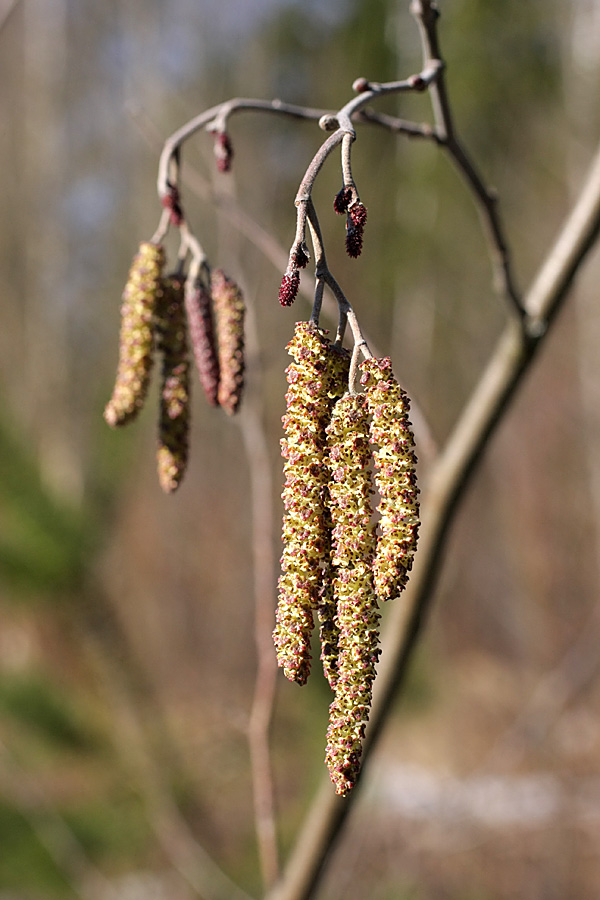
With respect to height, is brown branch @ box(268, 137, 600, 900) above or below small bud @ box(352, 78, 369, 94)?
below

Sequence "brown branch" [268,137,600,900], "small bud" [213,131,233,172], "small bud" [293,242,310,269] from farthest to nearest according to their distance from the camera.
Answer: "brown branch" [268,137,600,900]
"small bud" [213,131,233,172]
"small bud" [293,242,310,269]

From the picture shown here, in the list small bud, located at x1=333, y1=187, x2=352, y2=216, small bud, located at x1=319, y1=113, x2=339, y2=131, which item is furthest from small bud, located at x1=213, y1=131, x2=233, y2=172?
small bud, located at x1=333, y1=187, x2=352, y2=216

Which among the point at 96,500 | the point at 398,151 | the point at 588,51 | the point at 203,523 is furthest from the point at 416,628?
the point at 203,523

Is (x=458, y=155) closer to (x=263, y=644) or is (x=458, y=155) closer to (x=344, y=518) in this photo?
(x=344, y=518)

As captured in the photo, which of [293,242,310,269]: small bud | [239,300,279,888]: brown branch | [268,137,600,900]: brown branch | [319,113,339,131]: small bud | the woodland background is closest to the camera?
[293,242,310,269]: small bud

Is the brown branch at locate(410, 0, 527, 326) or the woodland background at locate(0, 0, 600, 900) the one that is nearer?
the brown branch at locate(410, 0, 527, 326)

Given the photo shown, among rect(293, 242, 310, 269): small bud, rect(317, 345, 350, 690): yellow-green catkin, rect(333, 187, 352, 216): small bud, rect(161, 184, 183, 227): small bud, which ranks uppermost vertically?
rect(333, 187, 352, 216): small bud

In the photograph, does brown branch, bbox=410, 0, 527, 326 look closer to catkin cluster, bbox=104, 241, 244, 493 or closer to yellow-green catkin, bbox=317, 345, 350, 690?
catkin cluster, bbox=104, 241, 244, 493

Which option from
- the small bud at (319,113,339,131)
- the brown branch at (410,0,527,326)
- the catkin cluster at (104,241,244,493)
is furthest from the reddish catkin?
the brown branch at (410,0,527,326)
